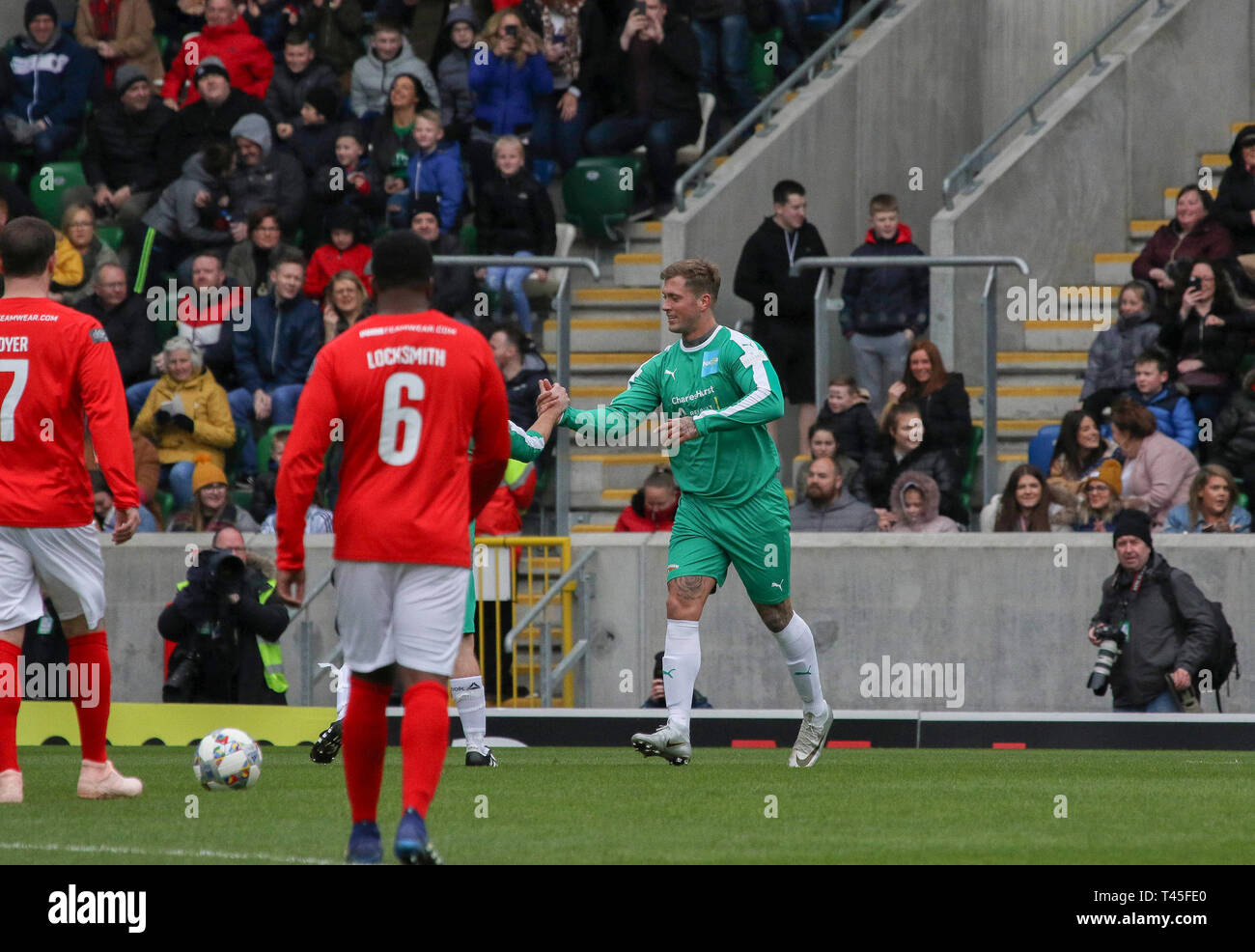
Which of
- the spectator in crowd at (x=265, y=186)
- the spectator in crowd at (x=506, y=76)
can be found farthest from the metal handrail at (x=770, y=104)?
the spectator in crowd at (x=265, y=186)

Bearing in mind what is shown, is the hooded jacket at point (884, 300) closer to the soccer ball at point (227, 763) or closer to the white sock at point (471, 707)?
the white sock at point (471, 707)

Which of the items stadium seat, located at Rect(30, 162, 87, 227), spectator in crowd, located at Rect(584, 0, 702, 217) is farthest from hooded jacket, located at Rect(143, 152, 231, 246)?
spectator in crowd, located at Rect(584, 0, 702, 217)

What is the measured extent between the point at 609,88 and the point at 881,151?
265cm

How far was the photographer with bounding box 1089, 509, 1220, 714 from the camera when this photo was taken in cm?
1438

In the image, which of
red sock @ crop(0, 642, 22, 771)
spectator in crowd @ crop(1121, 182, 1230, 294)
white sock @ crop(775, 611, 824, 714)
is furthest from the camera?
spectator in crowd @ crop(1121, 182, 1230, 294)

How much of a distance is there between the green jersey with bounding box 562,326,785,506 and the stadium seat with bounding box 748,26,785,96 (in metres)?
10.4

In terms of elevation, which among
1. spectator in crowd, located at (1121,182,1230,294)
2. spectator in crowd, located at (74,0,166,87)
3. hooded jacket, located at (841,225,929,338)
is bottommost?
hooded jacket, located at (841,225,929,338)

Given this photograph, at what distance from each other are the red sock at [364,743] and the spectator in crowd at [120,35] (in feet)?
55.0

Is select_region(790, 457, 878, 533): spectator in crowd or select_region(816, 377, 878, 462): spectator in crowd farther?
select_region(816, 377, 878, 462): spectator in crowd

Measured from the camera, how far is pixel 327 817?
9156 mm

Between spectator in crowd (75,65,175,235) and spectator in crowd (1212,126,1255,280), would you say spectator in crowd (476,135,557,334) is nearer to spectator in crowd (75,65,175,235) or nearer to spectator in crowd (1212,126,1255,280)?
spectator in crowd (75,65,175,235)

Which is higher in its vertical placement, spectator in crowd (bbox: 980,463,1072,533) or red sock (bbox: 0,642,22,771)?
spectator in crowd (bbox: 980,463,1072,533)

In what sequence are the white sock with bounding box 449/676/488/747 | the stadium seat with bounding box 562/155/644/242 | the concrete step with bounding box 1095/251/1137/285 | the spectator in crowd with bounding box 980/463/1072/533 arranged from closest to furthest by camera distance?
1. the white sock with bounding box 449/676/488/747
2. the spectator in crowd with bounding box 980/463/1072/533
3. the concrete step with bounding box 1095/251/1137/285
4. the stadium seat with bounding box 562/155/644/242

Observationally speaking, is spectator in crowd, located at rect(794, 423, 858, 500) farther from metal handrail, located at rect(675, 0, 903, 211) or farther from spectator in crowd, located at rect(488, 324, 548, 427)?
metal handrail, located at rect(675, 0, 903, 211)
